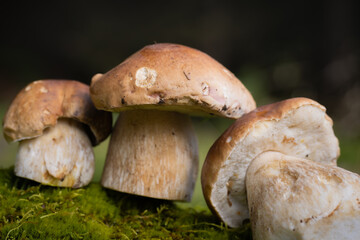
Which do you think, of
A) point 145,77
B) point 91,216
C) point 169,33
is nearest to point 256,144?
point 145,77

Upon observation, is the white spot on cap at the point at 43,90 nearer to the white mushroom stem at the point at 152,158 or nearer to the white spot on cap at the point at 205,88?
the white mushroom stem at the point at 152,158

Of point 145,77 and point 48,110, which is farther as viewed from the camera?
point 48,110

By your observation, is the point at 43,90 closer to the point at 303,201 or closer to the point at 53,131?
the point at 53,131

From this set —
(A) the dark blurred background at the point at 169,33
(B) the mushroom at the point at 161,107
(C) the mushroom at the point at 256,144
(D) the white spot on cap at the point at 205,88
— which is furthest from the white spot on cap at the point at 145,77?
(A) the dark blurred background at the point at 169,33

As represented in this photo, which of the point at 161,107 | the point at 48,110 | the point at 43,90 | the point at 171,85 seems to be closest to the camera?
the point at 171,85

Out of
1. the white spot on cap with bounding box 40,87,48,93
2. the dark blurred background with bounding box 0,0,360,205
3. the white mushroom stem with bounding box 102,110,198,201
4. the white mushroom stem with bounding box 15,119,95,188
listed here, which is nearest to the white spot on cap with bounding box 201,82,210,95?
the white mushroom stem with bounding box 102,110,198,201

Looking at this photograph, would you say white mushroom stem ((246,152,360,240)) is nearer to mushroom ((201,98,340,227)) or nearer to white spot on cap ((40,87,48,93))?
mushroom ((201,98,340,227))

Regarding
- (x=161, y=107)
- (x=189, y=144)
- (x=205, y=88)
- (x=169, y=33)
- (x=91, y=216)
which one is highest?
(x=169, y=33)
